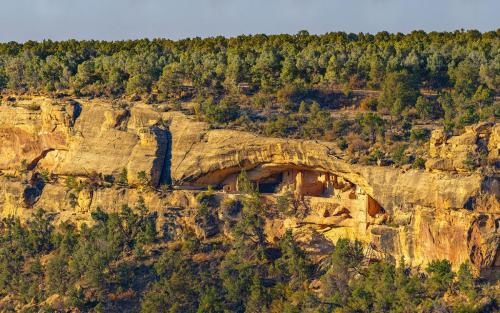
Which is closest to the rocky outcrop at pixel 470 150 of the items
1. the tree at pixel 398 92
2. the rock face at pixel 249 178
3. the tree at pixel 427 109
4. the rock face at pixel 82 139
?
the rock face at pixel 249 178

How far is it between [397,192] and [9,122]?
23787 mm

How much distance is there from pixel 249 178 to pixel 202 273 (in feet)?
19.4

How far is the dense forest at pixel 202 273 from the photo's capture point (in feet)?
195

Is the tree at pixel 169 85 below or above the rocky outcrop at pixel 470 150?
above

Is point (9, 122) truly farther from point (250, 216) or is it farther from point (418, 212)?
point (418, 212)

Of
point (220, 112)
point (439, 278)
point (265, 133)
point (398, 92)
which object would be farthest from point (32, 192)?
point (439, 278)

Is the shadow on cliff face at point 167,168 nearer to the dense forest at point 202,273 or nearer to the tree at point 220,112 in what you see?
the dense forest at point 202,273

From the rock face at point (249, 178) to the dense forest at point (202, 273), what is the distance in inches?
34.9

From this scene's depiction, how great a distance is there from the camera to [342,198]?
6625 cm

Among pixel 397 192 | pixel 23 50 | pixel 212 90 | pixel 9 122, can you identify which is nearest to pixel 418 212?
pixel 397 192

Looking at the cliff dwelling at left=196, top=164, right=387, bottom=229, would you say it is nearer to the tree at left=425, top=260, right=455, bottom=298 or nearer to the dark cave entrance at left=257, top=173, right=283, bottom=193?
the dark cave entrance at left=257, top=173, right=283, bottom=193

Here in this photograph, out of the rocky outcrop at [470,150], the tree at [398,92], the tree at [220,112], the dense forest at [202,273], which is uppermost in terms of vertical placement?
the tree at [398,92]

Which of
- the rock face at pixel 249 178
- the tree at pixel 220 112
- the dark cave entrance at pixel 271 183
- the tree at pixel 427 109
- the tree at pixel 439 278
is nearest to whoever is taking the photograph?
the tree at pixel 439 278

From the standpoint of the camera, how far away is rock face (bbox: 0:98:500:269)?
197 feet
